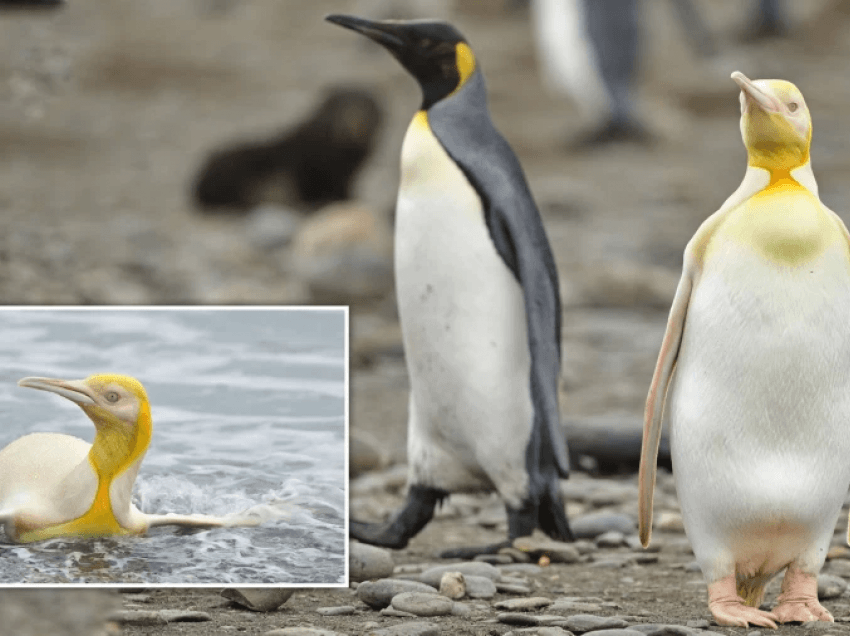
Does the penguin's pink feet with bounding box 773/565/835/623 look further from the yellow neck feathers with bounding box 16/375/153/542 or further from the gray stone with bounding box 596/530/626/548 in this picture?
the yellow neck feathers with bounding box 16/375/153/542

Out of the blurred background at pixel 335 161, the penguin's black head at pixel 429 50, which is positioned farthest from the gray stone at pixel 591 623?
the blurred background at pixel 335 161

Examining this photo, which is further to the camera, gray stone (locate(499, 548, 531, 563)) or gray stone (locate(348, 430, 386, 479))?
gray stone (locate(348, 430, 386, 479))

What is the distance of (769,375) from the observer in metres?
2.29

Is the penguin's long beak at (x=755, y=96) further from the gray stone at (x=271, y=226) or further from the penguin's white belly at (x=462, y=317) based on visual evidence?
the gray stone at (x=271, y=226)

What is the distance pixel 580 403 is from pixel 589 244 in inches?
118

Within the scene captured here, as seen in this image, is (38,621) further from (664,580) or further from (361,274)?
(361,274)

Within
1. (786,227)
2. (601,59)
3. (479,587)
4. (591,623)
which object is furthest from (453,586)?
(601,59)

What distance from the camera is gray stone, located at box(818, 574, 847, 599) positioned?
2.69m

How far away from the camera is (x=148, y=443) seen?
2.44 m

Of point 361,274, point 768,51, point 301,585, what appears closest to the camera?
point 301,585

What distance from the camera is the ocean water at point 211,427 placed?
2357mm

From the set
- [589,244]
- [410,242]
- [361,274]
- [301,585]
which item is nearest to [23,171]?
[361,274]

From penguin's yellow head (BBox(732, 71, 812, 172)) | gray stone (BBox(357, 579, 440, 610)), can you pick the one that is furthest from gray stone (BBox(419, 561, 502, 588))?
penguin's yellow head (BBox(732, 71, 812, 172))

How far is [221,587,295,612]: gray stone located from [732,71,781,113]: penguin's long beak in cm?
126
